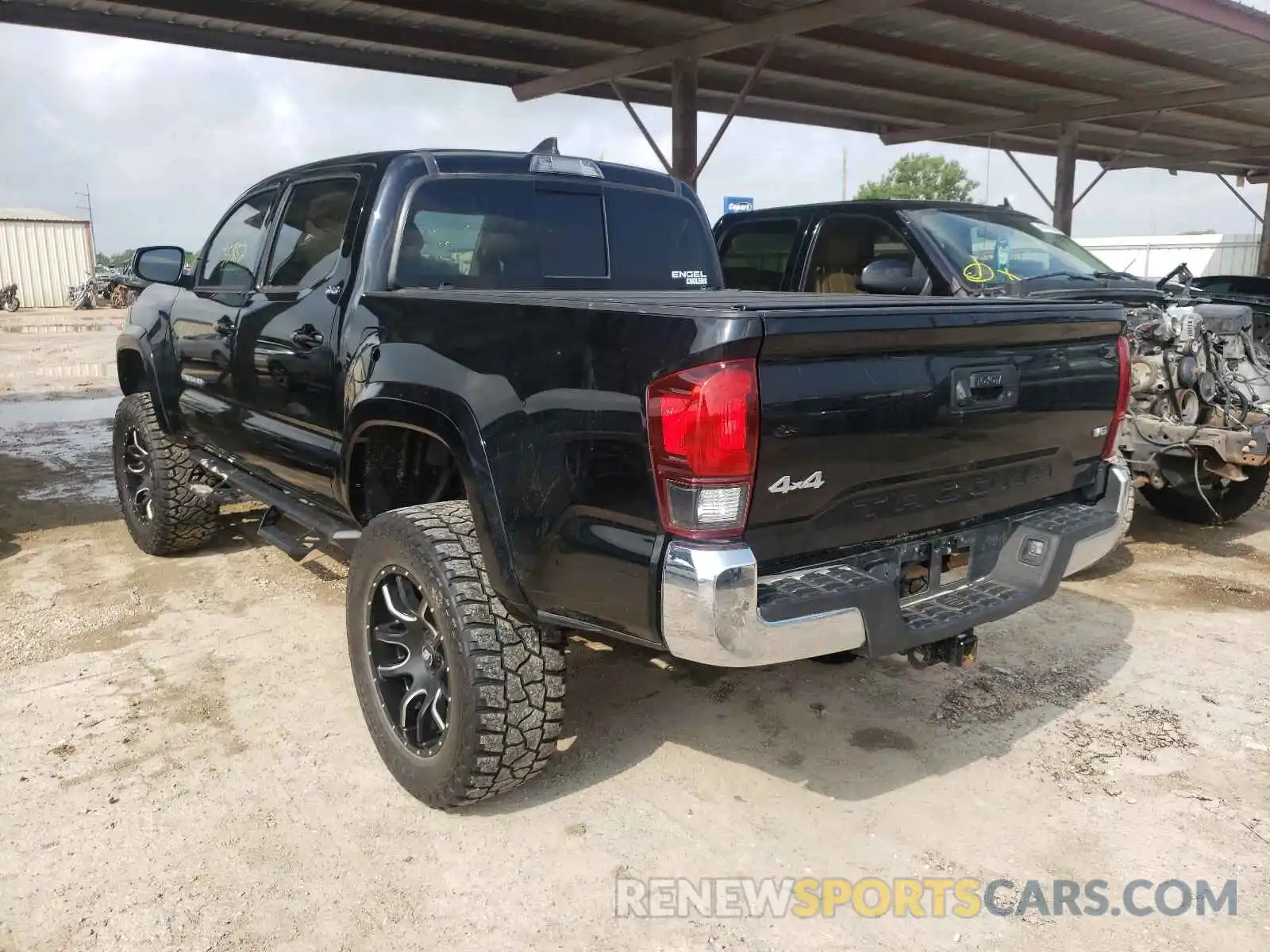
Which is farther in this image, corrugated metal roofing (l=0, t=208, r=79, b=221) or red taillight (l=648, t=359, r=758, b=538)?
corrugated metal roofing (l=0, t=208, r=79, b=221)

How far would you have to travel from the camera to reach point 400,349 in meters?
3.04

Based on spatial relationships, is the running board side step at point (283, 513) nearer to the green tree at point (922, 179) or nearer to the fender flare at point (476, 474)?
the fender flare at point (476, 474)

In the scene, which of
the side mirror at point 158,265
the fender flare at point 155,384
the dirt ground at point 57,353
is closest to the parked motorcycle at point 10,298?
the dirt ground at point 57,353

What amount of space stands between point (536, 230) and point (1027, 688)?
2652 mm

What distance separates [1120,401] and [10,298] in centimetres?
4007

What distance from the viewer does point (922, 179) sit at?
2466 inches

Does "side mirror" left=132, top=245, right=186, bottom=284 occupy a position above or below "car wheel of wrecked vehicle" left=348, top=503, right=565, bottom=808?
above

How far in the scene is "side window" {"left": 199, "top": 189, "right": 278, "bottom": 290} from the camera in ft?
14.3

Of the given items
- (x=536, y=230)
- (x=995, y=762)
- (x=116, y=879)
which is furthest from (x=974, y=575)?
(x=116, y=879)

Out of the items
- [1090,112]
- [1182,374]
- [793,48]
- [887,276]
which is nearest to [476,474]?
[887,276]

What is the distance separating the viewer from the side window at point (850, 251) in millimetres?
5906

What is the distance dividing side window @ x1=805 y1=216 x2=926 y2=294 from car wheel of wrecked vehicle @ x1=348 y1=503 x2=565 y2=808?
3.76 meters

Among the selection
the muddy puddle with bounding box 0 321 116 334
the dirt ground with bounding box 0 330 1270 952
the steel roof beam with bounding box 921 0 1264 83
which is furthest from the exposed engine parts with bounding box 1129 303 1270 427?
the muddy puddle with bounding box 0 321 116 334

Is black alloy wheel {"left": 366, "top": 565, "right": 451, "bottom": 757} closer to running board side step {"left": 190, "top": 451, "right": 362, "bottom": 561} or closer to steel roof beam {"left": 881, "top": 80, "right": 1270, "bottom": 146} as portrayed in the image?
running board side step {"left": 190, "top": 451, "right": 362, "bottom": 561}
